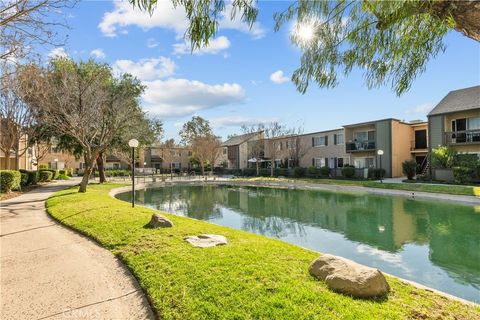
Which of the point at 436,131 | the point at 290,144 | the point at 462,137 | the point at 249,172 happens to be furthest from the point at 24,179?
the point at 462,137

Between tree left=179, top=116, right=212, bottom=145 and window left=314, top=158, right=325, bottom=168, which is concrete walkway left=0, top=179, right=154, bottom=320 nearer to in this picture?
window left=314, top=158, right=325, bottom=168

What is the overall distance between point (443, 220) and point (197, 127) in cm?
5783

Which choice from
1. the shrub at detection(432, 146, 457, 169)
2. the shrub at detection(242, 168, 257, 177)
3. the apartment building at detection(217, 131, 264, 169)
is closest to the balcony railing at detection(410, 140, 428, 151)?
the shrub at detection(432, 146, 457, 169)

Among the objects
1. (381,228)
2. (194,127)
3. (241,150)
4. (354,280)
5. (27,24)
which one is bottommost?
(381,228)

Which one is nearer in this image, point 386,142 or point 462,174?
point 462,174

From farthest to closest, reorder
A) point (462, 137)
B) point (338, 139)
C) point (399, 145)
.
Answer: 1. point (338, 139)
2. point (399, 145)
3. point (462, 137)

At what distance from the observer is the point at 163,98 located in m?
24.6

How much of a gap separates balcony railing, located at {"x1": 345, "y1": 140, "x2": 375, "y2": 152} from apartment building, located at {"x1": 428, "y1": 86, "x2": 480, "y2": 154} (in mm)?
5613

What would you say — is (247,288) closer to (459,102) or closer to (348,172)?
(348,172)

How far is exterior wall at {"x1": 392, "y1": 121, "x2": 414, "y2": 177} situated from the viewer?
2920 centimetres

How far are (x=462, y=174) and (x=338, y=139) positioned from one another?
582 inches

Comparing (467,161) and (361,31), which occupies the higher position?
(361,31)

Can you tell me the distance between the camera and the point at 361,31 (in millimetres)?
3266

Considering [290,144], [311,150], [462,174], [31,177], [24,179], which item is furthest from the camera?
[290,144]
